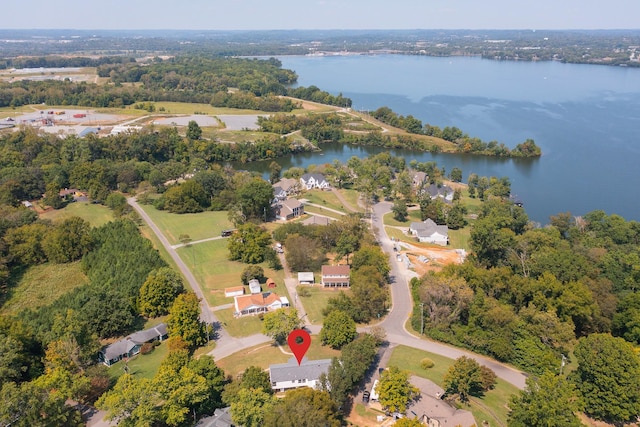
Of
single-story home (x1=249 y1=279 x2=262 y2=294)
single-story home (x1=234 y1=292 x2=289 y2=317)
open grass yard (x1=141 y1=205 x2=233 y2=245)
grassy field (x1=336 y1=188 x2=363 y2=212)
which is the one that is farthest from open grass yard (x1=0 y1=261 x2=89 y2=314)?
grassy field (x1=336 y1=188 x2=363 y2=212)

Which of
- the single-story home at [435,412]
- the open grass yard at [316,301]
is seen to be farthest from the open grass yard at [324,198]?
the single-story home at [435,412]

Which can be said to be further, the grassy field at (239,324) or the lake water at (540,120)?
the lake water at (540,120)

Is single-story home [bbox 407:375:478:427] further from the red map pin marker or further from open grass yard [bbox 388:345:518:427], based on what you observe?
the red map pin marker

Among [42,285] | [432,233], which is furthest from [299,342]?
[42,285]

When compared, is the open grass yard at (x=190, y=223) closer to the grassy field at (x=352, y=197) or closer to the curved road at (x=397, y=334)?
the curved road at (x=397, y=334)

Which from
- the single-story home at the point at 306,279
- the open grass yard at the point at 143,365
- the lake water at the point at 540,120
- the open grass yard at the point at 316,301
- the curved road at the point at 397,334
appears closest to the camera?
the open grass yard at the point at 143,365

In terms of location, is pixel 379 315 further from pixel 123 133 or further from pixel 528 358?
pixel 123 133
